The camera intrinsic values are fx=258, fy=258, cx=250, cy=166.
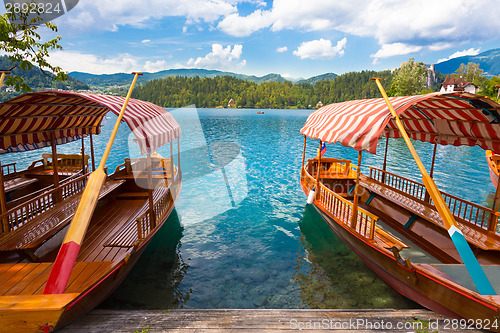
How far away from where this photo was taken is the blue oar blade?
180 inches

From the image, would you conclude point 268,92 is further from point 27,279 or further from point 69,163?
point 27,279

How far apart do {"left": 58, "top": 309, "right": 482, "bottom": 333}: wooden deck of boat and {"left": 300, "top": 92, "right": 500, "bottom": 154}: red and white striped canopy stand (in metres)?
3.43

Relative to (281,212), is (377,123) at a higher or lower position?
higher

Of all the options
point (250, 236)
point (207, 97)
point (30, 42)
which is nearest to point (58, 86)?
point (207, 97)

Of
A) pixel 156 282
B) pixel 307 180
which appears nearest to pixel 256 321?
pixel 156 282

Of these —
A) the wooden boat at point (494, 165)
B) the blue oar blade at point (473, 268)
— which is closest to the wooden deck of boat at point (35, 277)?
the blue oar blade at point (473, 268)

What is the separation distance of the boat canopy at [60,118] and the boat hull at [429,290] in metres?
6.57

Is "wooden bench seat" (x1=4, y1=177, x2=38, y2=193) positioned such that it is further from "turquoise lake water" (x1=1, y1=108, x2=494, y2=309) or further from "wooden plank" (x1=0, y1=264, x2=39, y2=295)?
"wooden plank" (x1=0, y1=264, x2=39, y2=295)

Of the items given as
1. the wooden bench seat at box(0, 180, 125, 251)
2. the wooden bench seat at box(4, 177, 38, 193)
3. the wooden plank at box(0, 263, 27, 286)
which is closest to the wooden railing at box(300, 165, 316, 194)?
the wooden bench seat at box(0, 180, 125, 251)

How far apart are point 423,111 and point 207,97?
172796 mm

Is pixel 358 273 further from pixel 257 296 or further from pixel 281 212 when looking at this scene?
pixel 281 212

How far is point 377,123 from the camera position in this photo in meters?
6.15

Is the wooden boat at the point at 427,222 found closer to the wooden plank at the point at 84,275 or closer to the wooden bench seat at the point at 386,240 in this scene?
the wooden bench seat at the point at 386,240

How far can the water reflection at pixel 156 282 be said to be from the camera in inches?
262
